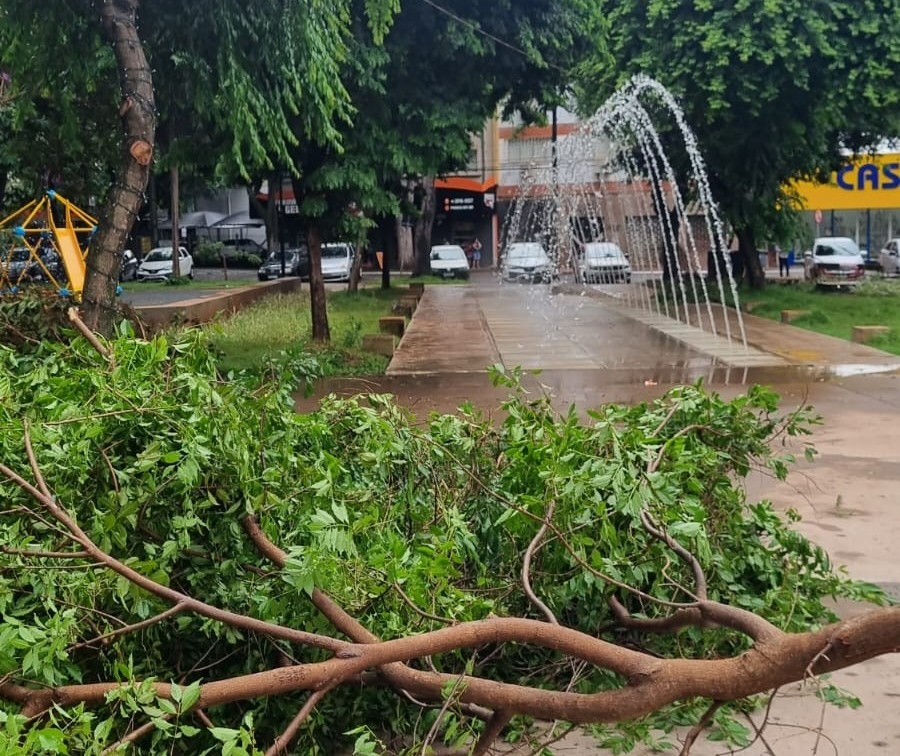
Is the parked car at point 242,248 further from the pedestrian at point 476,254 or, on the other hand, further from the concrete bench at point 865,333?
the concrete bench at point 865,333

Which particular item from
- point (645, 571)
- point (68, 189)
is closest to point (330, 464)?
point (645, 571)

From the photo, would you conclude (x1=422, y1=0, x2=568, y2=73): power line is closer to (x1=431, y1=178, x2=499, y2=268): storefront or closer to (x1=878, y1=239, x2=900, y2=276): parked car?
(x1=878, y1=239, x2=900, y2=276): parked car

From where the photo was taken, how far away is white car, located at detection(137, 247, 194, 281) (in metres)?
36.2

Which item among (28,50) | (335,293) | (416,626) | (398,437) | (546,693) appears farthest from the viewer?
(335,293)

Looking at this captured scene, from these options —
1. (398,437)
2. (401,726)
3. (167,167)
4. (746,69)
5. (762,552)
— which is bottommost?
(401,726)

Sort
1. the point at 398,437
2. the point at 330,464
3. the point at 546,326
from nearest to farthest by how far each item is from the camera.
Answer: the point at 330,464, the point at 398,437, the point at 546,326

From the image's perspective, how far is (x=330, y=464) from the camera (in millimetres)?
3230

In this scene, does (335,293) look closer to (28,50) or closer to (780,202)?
(780,202)

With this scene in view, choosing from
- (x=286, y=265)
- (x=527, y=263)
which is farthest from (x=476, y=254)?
(x=527, y=263)

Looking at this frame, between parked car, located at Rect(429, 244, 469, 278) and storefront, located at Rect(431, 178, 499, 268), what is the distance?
33.5ft

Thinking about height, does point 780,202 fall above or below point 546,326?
above

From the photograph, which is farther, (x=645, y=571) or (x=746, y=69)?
(x=746, y=69)

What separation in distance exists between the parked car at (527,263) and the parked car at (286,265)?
8346 millimetres

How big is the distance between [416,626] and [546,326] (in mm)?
15328
